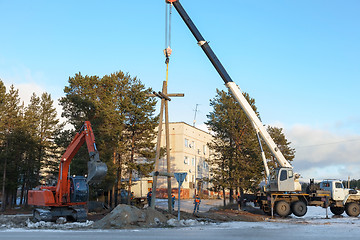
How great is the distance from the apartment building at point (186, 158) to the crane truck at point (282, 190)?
28514mm

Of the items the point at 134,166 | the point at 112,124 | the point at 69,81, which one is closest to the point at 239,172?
the point at 134,166

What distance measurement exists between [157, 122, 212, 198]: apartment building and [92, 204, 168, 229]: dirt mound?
124 ft

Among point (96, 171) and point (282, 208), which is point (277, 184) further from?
point (96, 171)

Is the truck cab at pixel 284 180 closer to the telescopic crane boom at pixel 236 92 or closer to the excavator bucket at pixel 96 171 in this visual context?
the telescopic crane boom at pixel 236 92

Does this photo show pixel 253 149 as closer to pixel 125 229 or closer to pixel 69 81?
pixel 69 81

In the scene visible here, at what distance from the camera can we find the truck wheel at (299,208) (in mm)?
27672

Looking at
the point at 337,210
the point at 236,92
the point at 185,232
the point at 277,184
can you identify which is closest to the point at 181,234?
the point at 185,232

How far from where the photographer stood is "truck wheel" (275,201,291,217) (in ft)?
90.7

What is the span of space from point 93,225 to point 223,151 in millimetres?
20557

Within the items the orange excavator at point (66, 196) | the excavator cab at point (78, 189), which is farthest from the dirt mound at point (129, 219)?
the excavator cab at point (78, 189)

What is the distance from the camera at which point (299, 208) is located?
2778 centimetres

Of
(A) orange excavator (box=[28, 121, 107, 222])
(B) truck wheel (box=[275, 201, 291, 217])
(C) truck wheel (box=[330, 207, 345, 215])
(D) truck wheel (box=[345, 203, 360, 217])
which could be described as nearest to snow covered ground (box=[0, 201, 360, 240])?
(A) orange excavator (box=[28, 121, 107, 222])

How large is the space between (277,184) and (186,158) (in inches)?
1335

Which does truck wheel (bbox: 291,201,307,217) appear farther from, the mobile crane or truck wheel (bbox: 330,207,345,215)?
truck wheel (bbox: 330,207,345,215)
